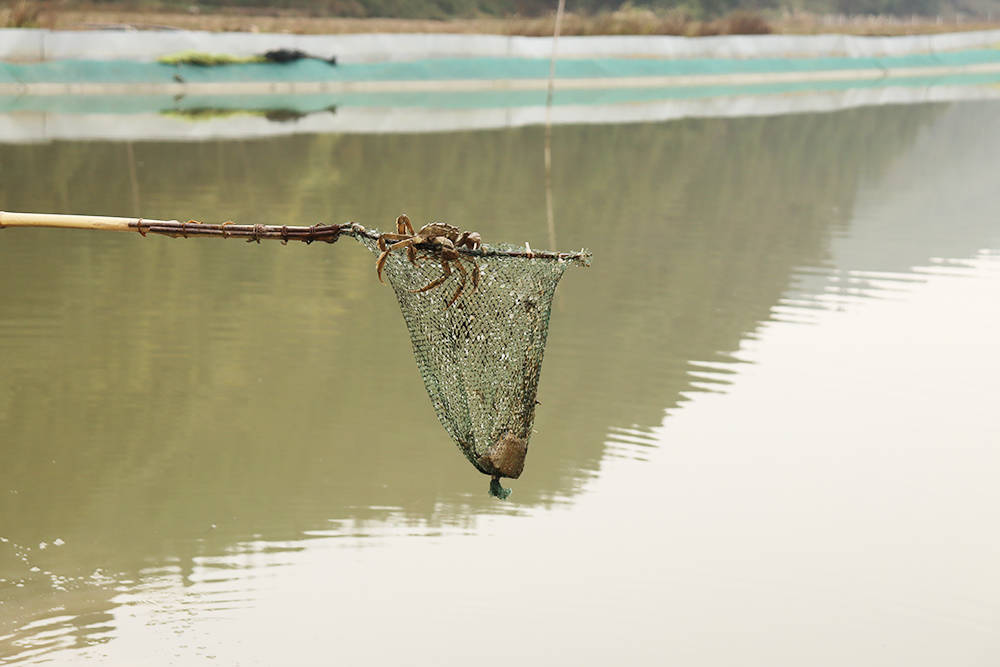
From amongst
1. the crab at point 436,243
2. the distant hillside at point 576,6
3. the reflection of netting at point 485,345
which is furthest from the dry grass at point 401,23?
the crab at point 436,243

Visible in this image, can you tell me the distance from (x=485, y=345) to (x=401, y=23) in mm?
25439

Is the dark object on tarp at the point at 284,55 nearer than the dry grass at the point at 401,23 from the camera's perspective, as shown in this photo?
Yes

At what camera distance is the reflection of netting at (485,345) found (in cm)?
323

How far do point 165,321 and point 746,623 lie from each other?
13.3ft

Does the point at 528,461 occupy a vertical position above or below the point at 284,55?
below

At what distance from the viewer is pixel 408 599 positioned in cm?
377

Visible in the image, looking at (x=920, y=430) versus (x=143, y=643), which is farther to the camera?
(x=920, y=430)

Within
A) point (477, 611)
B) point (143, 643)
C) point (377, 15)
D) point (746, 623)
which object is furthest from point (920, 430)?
point (377, 15)

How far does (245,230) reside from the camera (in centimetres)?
290

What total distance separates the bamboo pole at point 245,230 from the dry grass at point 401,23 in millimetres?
19008

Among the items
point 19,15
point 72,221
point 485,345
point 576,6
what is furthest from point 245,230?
point 576,6

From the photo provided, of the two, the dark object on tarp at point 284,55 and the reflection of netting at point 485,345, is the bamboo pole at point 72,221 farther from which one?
the dark object on tarp at point 284,55

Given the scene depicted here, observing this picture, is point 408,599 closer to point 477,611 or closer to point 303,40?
point 477,611

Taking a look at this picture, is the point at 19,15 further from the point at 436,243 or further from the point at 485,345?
the point at 436,243
